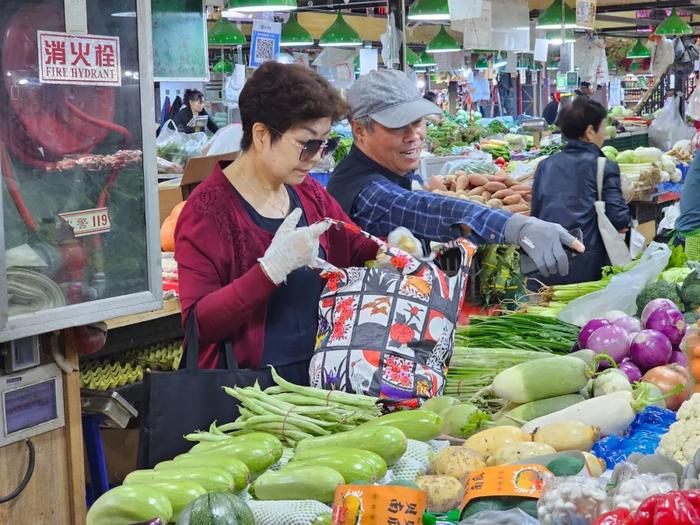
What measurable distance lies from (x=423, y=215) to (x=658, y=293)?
1280 mm

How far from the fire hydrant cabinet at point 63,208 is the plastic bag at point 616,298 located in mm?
2243

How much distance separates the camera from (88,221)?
278 cm

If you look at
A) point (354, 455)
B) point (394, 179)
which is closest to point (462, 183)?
point (394, 179)

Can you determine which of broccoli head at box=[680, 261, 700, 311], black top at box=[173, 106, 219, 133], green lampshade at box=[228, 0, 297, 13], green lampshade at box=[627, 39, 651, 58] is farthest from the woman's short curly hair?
green lampshade at box=[627, 39, 651, 58]

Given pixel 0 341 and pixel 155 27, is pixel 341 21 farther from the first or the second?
pixel 0 341

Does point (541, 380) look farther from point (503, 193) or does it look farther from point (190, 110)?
point (190, 110)

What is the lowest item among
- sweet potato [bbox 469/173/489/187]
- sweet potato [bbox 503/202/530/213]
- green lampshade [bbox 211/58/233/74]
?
sweet potato [bbox 503/202/530/213]

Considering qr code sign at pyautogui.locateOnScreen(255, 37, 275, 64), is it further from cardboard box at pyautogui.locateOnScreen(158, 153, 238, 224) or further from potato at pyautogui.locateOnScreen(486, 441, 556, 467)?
potato at pyautogui.locateOnScreen(486, 441, 556, 467)

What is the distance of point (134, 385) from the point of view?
5.09 metres

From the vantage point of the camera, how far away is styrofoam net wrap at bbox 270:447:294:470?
2510 millimetres

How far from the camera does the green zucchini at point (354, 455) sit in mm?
2357

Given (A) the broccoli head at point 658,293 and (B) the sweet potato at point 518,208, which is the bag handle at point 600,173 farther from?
(A) the broccoli head at point 658,293

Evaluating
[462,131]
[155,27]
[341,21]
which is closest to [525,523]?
[155,27]

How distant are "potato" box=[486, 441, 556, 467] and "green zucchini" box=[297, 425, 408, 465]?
227 millimetres
